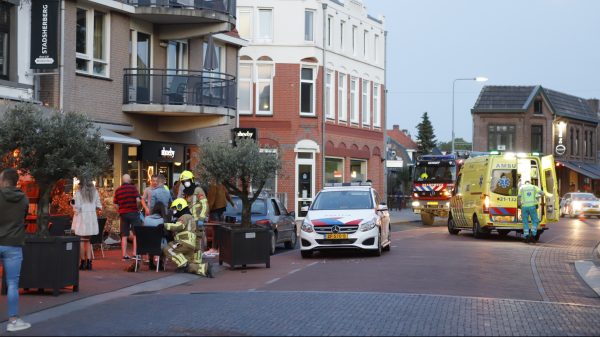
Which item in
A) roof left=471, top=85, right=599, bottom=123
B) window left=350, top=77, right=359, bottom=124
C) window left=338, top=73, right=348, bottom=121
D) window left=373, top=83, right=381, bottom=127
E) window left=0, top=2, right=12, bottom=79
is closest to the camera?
window left=0, top=2, right=12, bottom=79

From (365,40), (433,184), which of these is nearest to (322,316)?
(433,184)

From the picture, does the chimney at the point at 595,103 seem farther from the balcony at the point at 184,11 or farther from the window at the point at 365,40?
the balcony at the point at 184,11

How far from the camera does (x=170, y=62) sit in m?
29.2

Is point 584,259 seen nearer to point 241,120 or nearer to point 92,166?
point 92,166

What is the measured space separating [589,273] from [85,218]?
9.90m

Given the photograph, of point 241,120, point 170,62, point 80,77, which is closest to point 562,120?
point 241,120

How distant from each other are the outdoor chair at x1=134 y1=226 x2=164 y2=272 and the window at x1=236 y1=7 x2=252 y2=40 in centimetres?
2744

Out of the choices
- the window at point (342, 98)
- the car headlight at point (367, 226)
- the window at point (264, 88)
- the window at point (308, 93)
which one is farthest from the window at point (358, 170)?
the car headlight at point (367, 226)

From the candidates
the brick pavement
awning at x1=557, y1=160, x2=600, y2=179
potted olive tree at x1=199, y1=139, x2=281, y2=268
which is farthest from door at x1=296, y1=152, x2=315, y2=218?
awning at x1=557, y1=160, x2=600, y2=179

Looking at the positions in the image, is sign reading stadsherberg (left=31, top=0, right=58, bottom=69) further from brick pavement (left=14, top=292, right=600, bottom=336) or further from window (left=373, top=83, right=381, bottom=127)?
window (left=373, top=83, right=381, bottom=127)

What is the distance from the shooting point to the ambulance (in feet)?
88.9

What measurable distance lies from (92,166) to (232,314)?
4.99 meters

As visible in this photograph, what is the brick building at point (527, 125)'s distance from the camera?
76500mm

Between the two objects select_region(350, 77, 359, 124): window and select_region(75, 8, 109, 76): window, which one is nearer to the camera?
select_region(75, 8, 109, 76): window
